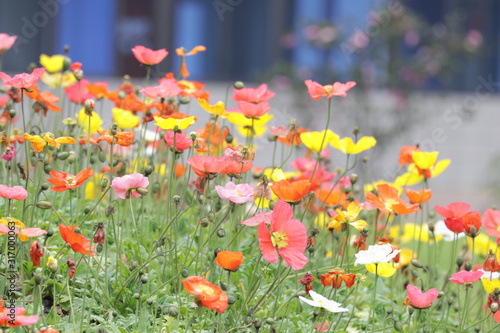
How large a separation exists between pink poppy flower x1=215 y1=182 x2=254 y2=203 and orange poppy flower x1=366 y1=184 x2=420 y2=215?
0.31 m

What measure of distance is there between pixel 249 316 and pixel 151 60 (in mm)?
806

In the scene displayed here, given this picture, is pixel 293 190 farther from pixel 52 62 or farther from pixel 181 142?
pixel 52 62

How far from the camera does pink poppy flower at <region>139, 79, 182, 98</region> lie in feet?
6.89

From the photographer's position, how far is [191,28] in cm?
1037

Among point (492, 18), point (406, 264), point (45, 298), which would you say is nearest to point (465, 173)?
point (492, 18)

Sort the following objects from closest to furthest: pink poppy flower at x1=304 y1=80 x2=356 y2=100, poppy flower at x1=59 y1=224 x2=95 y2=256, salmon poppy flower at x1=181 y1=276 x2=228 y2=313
Answer: salmon poppy flower at x1=181 y1=276 x2=228 y2=313, poppy flower at x1=59 y1=224 x2=95 y2=256, pink poppy flower at x1=304 y1=80 x2=356 y2=100

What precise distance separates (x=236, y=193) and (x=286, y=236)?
6.7 inches

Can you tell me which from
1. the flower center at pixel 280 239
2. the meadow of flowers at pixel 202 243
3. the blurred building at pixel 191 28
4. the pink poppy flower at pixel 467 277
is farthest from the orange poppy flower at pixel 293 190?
the blurred building at pixel 191 28

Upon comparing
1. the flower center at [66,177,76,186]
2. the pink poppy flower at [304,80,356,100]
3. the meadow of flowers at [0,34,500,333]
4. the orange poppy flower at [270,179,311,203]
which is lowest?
the meadow of flowers at [0,34,500,333]

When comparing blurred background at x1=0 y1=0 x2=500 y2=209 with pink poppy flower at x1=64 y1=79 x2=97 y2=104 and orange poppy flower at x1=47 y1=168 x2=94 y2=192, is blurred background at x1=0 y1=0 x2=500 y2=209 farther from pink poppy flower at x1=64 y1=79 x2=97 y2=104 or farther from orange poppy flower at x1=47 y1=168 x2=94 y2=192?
orange poppy flower at x1=47 y1=168 x2=94 y2=192

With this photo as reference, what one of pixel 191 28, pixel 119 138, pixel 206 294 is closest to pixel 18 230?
pixel 206 294

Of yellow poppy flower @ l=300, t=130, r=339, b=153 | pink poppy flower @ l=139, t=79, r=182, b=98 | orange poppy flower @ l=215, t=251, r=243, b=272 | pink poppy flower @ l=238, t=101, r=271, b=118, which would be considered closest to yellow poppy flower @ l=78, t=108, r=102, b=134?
pink poppy flower @ l=139, t=79, r=182, b=98

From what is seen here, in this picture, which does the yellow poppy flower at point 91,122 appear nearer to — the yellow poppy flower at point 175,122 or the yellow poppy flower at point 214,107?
the yellow poppy flower at point 214,107

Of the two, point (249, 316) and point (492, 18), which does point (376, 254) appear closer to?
point (249, 316)
